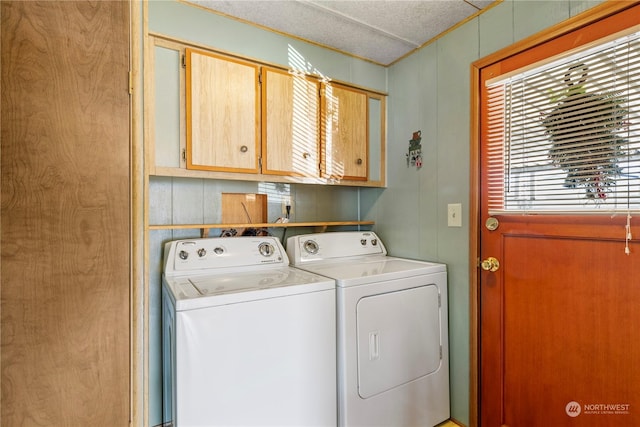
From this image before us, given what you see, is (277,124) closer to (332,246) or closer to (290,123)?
(290,123)

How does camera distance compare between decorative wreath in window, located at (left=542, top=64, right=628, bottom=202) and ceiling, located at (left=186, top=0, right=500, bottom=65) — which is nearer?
decorative wreath in window, located at (left=542, top=64, right=628, bottom=202)

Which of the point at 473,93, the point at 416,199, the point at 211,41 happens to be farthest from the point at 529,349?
the point at 211,41

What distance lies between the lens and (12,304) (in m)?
0.79

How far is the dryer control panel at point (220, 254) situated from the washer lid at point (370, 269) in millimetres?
225

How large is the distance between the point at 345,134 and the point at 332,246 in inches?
30.6

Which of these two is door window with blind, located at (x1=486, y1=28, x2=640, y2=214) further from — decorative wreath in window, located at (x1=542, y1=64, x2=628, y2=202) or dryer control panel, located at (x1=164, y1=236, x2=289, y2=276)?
dryer control panel, located at (x1=164, y1=236, x2=289, y2=276)

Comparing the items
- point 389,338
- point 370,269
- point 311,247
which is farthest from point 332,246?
point 389,338

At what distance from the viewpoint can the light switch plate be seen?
1810mm

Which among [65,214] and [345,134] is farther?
[345,134]

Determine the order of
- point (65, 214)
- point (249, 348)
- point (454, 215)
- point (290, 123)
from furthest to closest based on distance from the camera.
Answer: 1. point (290, 123)
2. point (454, 215)
3. point (249, 348)
4. point (65, 214)

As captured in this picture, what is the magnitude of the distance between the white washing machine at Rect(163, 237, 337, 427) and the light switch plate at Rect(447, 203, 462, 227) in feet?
2.79

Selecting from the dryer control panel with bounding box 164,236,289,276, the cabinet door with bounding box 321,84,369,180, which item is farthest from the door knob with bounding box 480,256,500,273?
the dryer control panel with bounding box 164,236,289,276

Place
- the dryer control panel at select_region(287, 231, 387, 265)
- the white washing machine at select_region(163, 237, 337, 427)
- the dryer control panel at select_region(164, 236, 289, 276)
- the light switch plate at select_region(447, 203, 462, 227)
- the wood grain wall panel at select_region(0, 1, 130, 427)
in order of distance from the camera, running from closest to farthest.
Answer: the wood grain wall panel at select_region(0, 1, 130, 427) → the white washing machine at select_region(163, 237, 337, 427) → the dryer control panel at select_region(164, 236, 289, 276) → the light switch plate at select_region(447, 203, 462, 227) → the dryer control panel at select_region(287, 231, 387, 265)

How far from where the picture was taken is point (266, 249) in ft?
6.21
